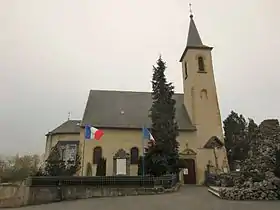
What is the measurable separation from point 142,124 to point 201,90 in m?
8.16

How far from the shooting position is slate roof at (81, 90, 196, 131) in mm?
31375

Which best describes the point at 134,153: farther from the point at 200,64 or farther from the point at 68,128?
the point at 200,64

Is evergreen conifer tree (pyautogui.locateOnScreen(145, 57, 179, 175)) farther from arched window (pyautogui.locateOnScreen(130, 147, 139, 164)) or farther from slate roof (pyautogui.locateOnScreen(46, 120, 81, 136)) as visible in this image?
slate roof (pyautogui.locateOnScreen(46, 120, 81, 136))

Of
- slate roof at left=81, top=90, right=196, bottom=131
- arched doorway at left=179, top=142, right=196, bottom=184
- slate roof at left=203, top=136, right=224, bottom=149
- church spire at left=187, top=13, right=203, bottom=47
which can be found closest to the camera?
arched doorway at left=179, top=142, right=196, bottom=184

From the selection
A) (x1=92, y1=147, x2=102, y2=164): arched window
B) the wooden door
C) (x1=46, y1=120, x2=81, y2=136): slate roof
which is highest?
(x1=46, y1=120, x2=81, y2=136): slate roof

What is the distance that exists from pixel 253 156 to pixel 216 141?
1151 centimetres

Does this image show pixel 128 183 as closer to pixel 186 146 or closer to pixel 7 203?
pixel 7 203

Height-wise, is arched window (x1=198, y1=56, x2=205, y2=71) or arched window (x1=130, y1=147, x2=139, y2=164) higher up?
arched window (x1=198, y1=56, x2=205, y2=71)

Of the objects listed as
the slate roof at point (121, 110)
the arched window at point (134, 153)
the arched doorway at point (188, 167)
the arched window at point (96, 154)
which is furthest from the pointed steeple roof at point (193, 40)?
the arched window at point (96, 154)

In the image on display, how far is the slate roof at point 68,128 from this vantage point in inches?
1363

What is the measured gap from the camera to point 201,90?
33.2 meters

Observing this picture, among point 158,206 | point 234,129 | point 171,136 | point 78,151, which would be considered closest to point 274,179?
point 158,206

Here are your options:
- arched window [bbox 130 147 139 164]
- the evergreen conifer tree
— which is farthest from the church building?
the evergreen conifer tree

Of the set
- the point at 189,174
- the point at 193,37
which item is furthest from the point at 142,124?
the point at 193,37
